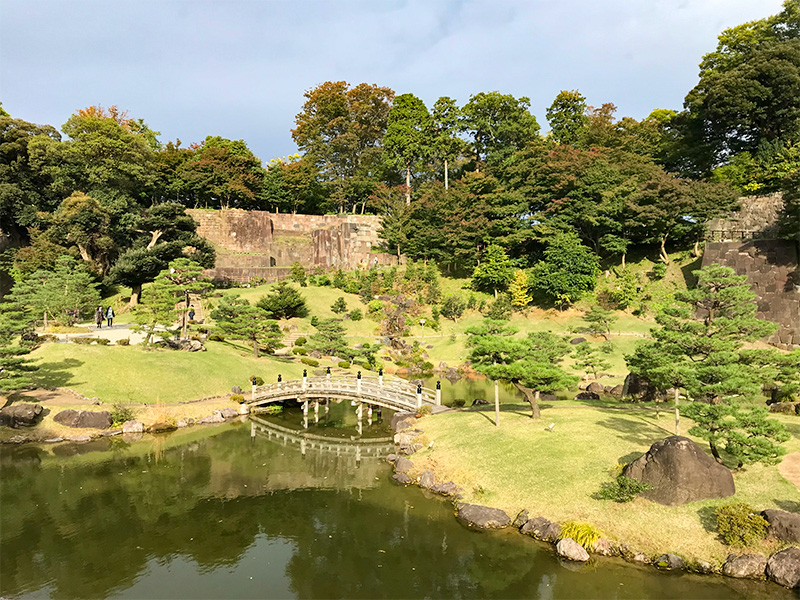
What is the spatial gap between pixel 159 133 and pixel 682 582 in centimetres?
7378

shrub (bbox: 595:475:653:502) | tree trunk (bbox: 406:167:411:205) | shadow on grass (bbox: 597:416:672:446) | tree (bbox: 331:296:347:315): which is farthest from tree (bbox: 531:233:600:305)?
shrub (bbox: 595:475:653:502)

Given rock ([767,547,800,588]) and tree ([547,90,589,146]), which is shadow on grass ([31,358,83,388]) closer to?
rock ([767,547,800,588])

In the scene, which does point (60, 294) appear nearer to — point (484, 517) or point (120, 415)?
point (120, 415)

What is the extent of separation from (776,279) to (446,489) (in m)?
30.4

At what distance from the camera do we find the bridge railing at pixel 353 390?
78.2ft

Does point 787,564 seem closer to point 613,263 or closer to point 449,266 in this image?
point 613,263

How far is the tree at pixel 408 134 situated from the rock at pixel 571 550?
51.7 metres

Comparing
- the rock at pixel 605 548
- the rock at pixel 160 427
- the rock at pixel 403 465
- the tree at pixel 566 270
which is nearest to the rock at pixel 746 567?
the rock at pixel 605 548

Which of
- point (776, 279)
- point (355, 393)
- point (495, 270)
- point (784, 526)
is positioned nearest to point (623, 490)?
point (784, 526)

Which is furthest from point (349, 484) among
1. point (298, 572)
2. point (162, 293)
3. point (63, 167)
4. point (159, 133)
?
point (159, 133)

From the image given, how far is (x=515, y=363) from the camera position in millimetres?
18391

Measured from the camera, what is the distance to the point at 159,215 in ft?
150

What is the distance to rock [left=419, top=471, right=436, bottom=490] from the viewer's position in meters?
16.6

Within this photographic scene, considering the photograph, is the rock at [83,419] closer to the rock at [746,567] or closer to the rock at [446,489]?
the rock at [446,489]
